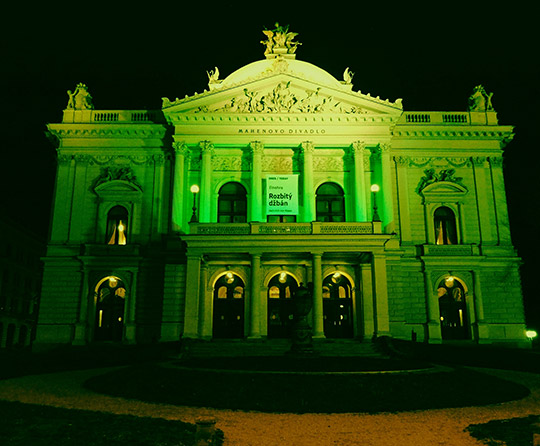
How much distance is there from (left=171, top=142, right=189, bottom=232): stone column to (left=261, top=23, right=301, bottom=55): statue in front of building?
476 inches

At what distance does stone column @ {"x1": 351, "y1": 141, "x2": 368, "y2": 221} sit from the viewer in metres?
33.8

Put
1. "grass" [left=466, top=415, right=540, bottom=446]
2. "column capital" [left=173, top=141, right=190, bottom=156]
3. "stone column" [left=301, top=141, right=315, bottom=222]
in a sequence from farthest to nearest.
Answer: "column capital" [left=173, top=141, right=190, bottom=156] < "stone column" [left=301, top=141, right=315, bottom=222] < "grass" [left=466, top=415, right=540, bottom=446]

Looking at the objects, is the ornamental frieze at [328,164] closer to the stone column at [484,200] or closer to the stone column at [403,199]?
the stone column at [403,199]

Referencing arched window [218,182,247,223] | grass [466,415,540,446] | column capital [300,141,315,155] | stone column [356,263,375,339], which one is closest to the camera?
grass [466,415,540,446]

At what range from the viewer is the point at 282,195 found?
3362 cm

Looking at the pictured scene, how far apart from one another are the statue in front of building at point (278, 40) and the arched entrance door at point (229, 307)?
1930cm

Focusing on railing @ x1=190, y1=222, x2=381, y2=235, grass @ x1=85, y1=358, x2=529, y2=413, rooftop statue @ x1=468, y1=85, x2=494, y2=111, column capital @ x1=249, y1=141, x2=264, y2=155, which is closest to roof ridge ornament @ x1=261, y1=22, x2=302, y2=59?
column capital @ x1=249, y1=141, x2=264, y2=155

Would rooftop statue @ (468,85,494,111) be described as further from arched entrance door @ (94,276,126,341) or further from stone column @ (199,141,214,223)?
arched entrance door @ (94,276,126,341)

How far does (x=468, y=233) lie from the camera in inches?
1398

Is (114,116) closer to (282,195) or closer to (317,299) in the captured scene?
(282,195)

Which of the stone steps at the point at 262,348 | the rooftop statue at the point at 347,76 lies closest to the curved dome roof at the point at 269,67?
the rooftop statue at the point at 347,76

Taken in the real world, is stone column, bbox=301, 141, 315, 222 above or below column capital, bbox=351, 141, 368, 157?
below

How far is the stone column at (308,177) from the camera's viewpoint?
33812mm

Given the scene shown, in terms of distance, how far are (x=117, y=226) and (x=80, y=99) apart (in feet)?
34.2
